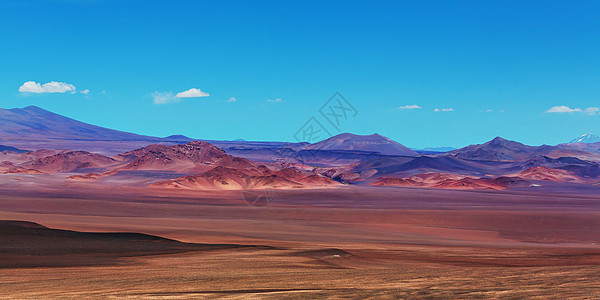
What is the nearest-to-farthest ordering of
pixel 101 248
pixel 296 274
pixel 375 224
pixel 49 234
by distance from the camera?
pixel 296 274 < pixel 101 248 < pixel 49 234 < pixel 375 224

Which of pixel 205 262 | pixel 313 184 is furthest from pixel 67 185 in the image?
pixel 205 262

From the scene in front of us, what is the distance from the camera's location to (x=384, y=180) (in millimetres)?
95312

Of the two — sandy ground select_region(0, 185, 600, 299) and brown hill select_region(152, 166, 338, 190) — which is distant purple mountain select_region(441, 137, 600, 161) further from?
sandy ground select_region(0, 185, 600, 299)

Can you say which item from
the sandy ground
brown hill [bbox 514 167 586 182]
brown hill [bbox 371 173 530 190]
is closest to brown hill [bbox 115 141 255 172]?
brown hill [bbox 371 173 530 190]

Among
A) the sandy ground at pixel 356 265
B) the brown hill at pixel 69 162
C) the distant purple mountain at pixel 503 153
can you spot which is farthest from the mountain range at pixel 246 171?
the sandy ground at pixel 356 265

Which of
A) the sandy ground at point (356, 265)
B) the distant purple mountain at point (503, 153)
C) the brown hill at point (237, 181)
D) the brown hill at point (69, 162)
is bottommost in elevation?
the sandy ground at point (356, 265)

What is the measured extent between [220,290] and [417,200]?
5114cm

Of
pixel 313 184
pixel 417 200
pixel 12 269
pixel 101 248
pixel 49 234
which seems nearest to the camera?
pixel 12 269

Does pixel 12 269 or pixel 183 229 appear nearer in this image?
pixel 12 269

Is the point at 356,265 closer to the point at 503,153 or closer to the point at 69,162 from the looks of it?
the point at 69,162

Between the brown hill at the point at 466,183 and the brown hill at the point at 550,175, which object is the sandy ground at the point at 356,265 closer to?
the brown hill at the point at 466,183

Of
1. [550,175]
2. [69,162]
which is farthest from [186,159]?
[550,175]

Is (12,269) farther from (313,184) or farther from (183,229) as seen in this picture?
(313,184)

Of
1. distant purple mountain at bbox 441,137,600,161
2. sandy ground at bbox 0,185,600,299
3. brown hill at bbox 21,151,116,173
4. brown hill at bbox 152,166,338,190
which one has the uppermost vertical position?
distant purple mountain at bbox 441,137,600,161
